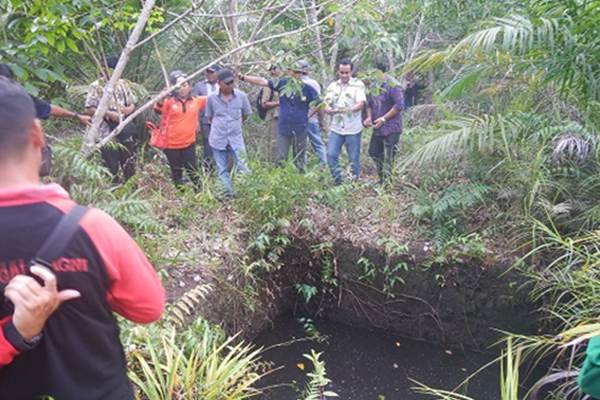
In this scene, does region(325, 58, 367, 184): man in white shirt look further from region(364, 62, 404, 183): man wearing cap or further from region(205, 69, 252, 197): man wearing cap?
region(205, 69, 252, 197): man wearing cap

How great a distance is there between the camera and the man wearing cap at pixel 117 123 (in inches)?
196

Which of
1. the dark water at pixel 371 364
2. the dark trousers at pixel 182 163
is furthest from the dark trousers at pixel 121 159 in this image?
the dark water at pixel 371 364

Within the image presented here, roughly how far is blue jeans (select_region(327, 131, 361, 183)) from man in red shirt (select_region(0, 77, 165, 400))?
193 inches

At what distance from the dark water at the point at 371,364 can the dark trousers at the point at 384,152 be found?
1864 mm

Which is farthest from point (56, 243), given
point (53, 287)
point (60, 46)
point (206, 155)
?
point (206, 155)

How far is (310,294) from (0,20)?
11.9 feet

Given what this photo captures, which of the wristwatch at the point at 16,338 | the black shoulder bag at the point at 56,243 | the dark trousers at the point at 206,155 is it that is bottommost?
the dark trousers at the point at 206,155

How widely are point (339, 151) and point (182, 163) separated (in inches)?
71.8

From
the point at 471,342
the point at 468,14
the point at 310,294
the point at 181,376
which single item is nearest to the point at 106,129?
the point at 310,294

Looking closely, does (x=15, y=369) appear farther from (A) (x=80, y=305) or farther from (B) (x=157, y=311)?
(B) (x=157, y=311)

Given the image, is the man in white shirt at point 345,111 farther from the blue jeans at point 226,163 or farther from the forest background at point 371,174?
the blue jeans at point 226,163

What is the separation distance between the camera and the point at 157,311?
1458mm

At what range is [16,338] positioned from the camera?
4.18ft

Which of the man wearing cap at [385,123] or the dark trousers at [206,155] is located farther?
the dark trousers at [206,155]
